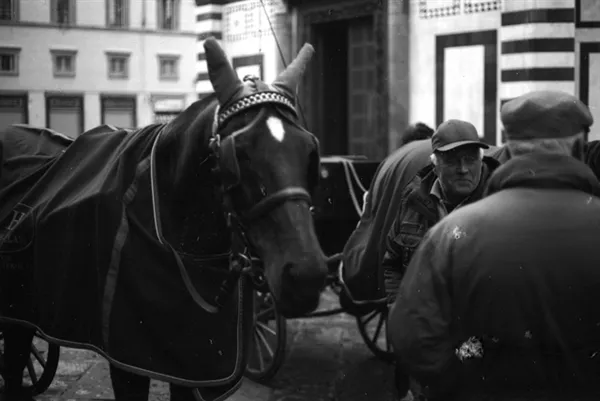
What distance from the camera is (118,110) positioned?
1077 inches

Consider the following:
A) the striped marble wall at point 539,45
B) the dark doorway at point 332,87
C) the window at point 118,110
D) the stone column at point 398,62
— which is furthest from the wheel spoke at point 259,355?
the window at point 118,110

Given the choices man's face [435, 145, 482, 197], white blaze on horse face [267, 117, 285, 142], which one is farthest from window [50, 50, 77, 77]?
white blaze on horse face [267, 117, 285, 142]

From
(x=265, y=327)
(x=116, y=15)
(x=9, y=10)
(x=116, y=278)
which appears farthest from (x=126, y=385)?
(x=116, y=15)

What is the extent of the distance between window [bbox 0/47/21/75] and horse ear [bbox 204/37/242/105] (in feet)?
15.3

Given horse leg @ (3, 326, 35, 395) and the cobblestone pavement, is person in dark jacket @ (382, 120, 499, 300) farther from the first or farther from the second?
horse leg @ (3, 326, 35, 395)

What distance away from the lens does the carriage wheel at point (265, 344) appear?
657 centimetres

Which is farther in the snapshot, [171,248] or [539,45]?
[539,45]

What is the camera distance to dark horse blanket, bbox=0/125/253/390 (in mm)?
3627

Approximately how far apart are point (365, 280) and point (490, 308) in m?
3.40

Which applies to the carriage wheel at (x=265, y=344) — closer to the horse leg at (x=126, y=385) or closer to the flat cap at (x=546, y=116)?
the horse leg at (x=126, y=385)

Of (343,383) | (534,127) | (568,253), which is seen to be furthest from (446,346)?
(343,383)

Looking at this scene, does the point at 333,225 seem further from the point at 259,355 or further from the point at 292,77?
the point at 292,77

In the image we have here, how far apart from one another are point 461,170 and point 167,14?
25314 mm

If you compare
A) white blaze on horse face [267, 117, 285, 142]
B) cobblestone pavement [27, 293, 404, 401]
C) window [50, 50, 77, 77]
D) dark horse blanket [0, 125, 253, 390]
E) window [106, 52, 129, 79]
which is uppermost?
window [106, 52, 129, 79]
